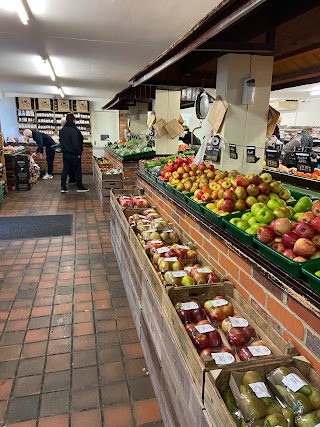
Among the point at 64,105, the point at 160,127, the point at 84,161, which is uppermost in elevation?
the point at 64,105

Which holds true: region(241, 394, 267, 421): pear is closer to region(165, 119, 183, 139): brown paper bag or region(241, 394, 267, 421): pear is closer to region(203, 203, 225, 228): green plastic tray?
region(203, 203, 225, 228): green plastic tray

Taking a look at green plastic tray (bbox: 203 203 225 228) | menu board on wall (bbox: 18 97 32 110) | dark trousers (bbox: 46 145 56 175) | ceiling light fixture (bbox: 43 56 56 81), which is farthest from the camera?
menu board on wall (bbox: 18 97 32 110)

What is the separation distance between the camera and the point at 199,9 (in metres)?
4.48

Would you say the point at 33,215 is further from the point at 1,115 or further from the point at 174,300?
the point at 1,115

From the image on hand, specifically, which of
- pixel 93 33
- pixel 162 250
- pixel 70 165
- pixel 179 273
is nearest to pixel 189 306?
pixel 179 273

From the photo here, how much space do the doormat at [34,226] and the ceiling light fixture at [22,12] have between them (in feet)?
10.7

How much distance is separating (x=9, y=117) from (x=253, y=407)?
17.0m

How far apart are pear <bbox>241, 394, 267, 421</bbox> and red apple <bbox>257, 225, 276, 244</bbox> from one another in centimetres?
77

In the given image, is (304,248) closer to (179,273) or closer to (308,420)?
(308,420)

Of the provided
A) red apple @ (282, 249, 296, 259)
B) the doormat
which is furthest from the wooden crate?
the doormat

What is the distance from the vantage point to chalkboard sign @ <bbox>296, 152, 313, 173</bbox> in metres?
2.61

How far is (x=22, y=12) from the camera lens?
4594 mm

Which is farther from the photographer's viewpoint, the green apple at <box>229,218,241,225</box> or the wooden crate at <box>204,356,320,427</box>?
the green apple at <box>229,218,241,225</box>

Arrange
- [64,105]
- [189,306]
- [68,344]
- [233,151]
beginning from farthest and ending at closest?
[64,105], [233,151], [68,344], [189,306]
